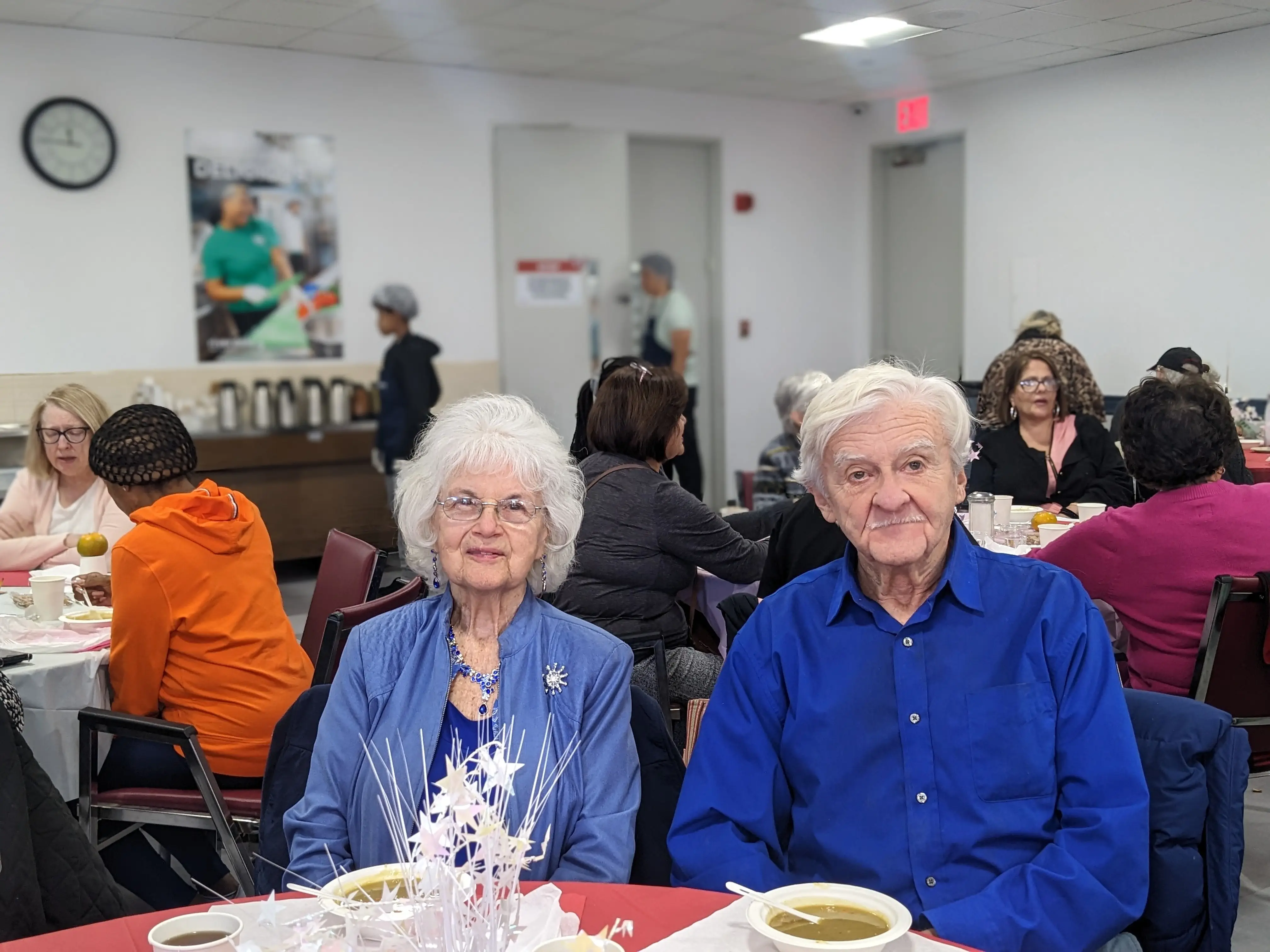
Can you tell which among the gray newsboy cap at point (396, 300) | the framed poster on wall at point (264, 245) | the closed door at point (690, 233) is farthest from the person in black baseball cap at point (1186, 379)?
the framed poster on wall at point (264, 245)

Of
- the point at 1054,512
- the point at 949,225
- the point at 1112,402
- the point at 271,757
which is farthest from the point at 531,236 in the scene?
the point at 271,757

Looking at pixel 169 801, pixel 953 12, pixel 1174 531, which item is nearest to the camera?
pixel 169 801

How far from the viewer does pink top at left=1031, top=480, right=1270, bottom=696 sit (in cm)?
301

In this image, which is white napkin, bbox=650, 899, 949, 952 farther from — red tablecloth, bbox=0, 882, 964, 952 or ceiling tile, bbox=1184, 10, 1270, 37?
ceiling tile, bbox=1184, 10, 1270, 37

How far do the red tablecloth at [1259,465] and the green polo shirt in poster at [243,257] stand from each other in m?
5.57

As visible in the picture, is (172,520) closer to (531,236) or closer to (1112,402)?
(531,236)

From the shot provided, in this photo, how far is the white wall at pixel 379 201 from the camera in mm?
6961

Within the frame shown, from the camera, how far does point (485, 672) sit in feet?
6.39

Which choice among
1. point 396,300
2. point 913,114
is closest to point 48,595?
point 396,300

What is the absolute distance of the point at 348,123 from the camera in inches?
308

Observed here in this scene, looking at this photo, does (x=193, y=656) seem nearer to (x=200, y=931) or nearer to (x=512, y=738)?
(x=512, y=738)

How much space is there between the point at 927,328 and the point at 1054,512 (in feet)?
18.2

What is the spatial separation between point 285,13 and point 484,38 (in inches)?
47.0

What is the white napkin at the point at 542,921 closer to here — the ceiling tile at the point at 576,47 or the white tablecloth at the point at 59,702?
the white tablecloth at the point at 59,702
